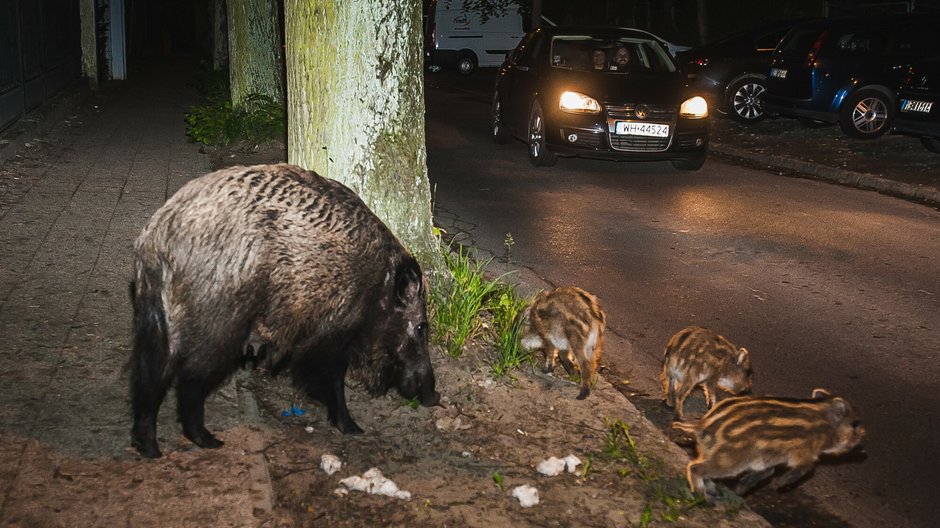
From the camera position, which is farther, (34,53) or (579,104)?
(34,53)

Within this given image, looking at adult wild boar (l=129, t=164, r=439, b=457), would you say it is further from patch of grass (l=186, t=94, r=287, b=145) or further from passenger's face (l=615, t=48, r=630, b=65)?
passenger's face (l=615, t=48, r=630, b=65)

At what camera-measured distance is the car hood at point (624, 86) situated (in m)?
12.8

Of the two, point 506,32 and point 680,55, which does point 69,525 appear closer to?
point 680,55

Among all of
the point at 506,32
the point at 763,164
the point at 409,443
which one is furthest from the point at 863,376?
the point at 506,32

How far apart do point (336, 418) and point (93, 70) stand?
19.2 m

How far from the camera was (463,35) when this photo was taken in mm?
30344

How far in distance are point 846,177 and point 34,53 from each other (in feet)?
41.5

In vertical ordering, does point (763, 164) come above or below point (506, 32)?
below

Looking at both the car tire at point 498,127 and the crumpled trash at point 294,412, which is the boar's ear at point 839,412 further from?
the car tire at point 498,127

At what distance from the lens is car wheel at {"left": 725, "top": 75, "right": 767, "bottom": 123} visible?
60.8 feet

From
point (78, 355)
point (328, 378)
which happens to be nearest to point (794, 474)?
point (328, 378)

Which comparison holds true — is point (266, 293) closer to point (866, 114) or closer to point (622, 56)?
point (622, 56)

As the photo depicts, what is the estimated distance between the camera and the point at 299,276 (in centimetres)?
449

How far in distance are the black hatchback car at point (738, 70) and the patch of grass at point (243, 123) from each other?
7733 mm
